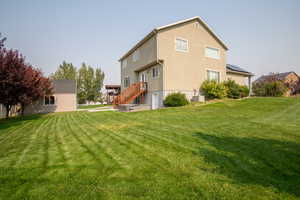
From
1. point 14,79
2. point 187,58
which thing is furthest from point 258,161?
point 14,79

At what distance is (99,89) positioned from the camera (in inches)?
1821

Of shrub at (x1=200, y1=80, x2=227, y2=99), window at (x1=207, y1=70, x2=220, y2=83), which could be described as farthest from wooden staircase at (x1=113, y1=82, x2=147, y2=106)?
window at (x1=207, y1=70, x2=220, y2=83)

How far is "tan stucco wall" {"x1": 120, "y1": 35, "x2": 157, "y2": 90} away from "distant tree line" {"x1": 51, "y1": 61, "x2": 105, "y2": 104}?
2406 centimetres

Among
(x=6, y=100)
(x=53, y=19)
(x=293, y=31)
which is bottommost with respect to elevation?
(x=6, y=100)

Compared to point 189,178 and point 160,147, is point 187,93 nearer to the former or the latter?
point 160,147

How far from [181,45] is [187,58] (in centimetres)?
149

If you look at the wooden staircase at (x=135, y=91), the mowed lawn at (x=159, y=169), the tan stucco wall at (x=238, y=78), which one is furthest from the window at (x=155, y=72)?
the mowed lawn at (x=159, y=169)

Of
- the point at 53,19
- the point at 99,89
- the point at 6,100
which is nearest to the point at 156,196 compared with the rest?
the point at 6,100

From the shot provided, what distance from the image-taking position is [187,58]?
15781mm

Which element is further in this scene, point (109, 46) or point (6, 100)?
point (109, 46)

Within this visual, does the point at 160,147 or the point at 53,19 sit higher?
the point at 53,19

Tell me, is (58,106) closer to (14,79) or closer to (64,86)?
(64,86)

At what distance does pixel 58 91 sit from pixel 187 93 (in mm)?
18254

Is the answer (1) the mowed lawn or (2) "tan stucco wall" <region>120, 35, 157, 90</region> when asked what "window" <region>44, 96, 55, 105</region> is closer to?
(2) "tan stucco wall" <region>120, 35, 157, 90</region>
